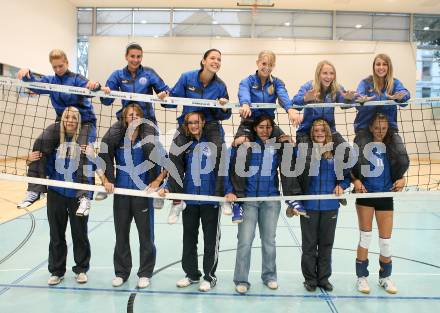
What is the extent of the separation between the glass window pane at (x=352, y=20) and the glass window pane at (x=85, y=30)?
33.9ft

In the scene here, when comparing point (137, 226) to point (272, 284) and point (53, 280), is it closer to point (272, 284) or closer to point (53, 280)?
point (53, 280)

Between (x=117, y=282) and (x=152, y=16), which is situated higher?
(x=152, y=16)

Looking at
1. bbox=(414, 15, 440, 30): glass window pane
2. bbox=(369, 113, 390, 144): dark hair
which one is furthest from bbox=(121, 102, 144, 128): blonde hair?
bbox=(414, 15, 440, 30): glass window pane

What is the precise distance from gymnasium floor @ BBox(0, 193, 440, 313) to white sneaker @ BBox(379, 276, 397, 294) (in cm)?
5

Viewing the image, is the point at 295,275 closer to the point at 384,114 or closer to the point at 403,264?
the point at 403,264

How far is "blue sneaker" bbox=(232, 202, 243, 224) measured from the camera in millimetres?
3432

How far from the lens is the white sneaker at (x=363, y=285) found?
3.54 m

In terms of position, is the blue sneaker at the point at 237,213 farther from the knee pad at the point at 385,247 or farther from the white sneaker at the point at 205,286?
the knee pad at the point at 385,247

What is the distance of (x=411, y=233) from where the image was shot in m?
5.63

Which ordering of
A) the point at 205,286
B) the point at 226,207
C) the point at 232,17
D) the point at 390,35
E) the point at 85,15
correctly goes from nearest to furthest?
1. the point at 226,207
2. the point at 205,286
3. the point at 232,17
4. the point at 390,35
5. the point at 85,15

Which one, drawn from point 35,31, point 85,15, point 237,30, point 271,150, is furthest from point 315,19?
point 271,150

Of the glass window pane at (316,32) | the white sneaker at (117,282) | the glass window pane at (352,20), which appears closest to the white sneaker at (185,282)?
the white sneaker at (117,282)

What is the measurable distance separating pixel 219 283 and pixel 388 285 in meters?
1.56

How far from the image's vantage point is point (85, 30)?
54.4 ft
